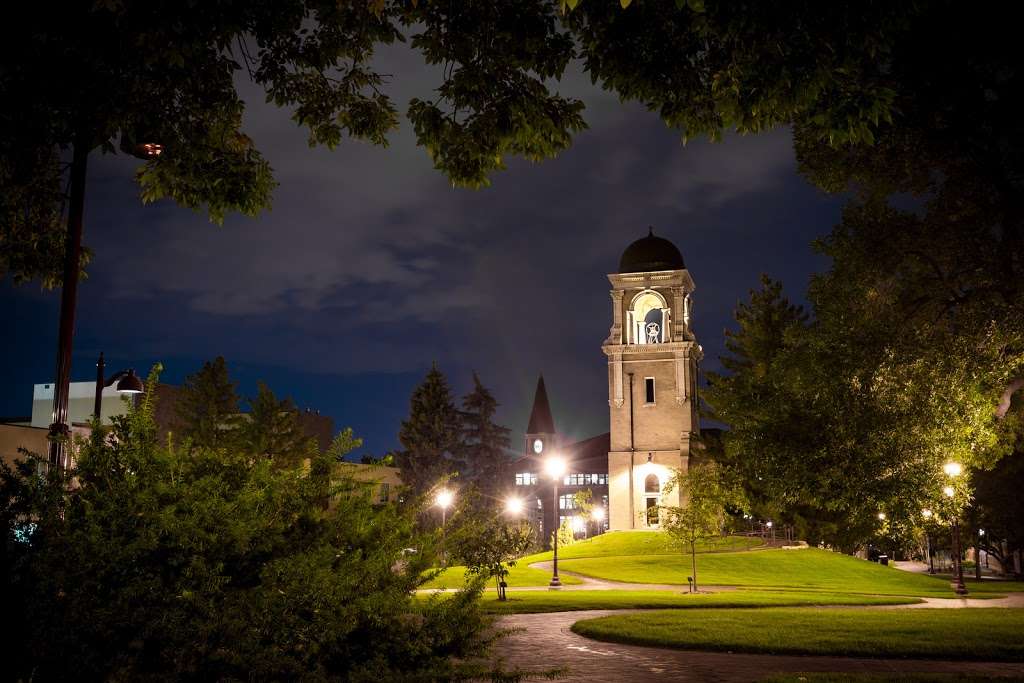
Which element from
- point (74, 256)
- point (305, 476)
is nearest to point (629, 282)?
point (74, 256)

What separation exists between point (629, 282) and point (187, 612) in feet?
238

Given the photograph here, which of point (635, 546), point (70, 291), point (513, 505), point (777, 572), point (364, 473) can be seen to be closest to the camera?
point (364, 473)

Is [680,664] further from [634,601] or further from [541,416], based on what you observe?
[541,416]

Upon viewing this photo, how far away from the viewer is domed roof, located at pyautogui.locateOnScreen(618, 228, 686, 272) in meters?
76.1

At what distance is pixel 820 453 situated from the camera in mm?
18828

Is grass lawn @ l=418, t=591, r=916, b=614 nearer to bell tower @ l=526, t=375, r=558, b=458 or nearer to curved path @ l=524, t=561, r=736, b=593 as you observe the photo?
curved path @ l=524, t=561, r=736, b=593

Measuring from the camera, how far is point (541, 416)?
404ft

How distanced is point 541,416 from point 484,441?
44878 millimetres

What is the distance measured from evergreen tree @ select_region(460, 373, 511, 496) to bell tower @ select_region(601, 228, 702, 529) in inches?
406

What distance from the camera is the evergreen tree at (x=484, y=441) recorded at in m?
78.1

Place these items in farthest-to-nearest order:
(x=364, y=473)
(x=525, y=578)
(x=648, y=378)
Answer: (x=648, y=378) < (x=525, y=578) < (x=364, y=473)

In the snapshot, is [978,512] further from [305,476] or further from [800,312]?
[305,476]

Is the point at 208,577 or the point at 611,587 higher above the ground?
the point at 208,577

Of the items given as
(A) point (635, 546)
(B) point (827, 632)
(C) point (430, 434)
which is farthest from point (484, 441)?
(B) point (827, 632)
